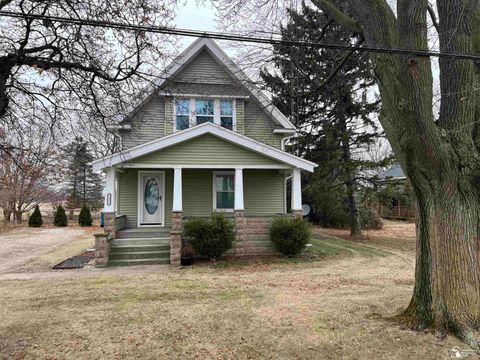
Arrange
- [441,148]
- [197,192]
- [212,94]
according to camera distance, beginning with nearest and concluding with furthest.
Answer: [441,148] → [197,192] → [212,94]

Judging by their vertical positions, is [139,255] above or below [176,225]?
below

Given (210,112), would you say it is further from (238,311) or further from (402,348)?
(402,348)

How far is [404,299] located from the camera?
5.87m

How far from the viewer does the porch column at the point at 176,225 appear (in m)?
9.41

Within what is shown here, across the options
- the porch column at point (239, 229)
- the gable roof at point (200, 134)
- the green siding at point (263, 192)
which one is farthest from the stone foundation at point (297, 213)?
the green siding at point (263, 192)

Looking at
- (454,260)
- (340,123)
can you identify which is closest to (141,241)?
(454,260)

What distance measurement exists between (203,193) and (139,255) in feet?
12.4

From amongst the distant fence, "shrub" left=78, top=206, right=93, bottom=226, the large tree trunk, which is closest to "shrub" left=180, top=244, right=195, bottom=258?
the large tree trunk

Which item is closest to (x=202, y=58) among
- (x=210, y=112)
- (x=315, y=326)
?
(x=210, y=112)

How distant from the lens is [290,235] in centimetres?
1016

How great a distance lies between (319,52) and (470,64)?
1092 cm

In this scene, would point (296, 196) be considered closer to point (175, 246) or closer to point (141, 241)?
point (175, 246)

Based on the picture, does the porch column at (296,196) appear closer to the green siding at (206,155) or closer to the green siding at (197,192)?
the green siding at (206,155)

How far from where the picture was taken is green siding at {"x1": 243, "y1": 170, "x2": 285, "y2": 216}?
1314 centimetres
